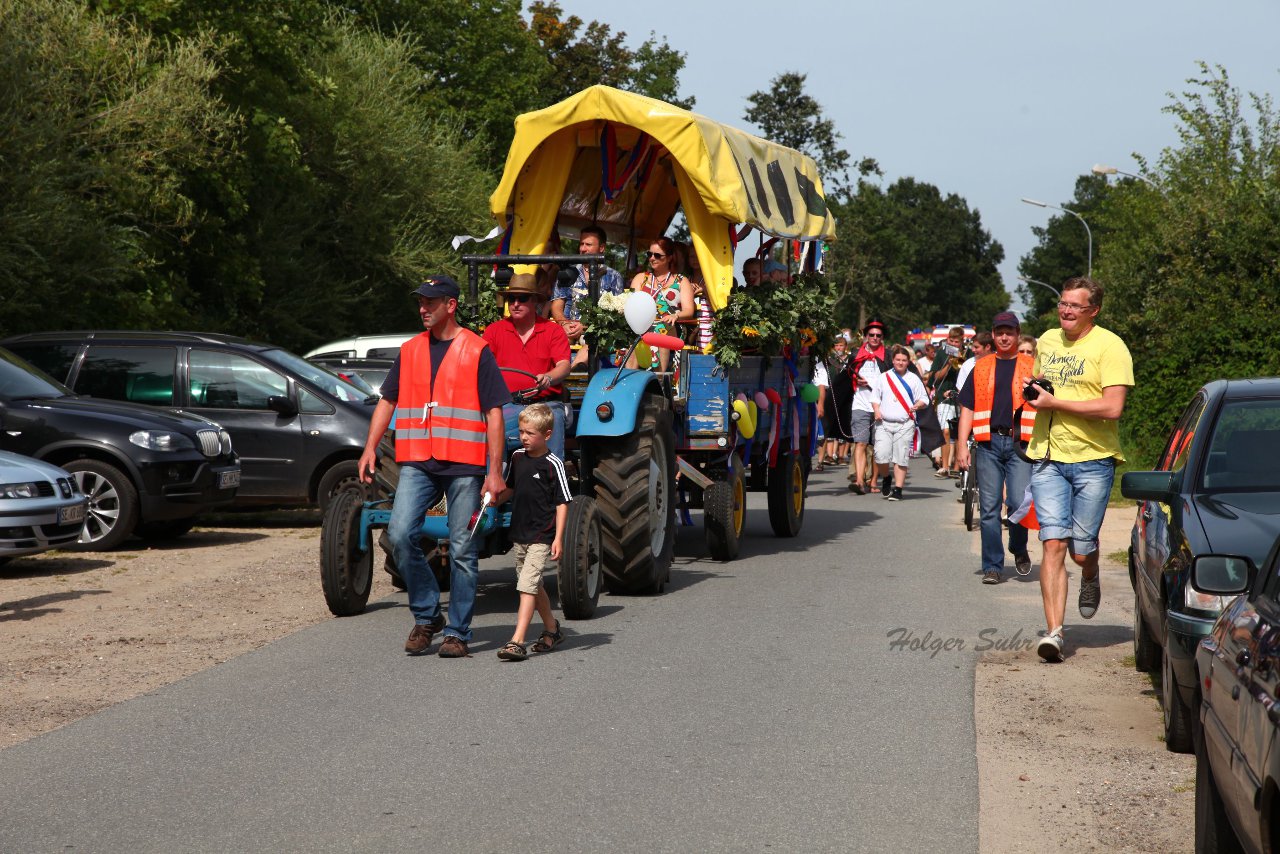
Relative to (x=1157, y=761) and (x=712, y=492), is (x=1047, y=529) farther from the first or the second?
(x=712, y=492)

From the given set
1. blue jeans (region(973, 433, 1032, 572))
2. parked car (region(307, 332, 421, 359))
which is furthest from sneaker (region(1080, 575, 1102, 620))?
parked car (region(307, 332, 421, 359))

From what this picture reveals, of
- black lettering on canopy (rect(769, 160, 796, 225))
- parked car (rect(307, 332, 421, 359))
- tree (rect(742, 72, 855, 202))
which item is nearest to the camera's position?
black lettering on canopy (rect(769, 160, 796, 225))

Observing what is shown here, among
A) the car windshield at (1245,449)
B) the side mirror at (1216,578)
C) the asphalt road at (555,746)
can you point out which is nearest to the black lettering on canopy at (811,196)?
the asphalt road at (555,746)

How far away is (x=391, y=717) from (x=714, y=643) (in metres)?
2.50

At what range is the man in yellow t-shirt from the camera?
8.56 m

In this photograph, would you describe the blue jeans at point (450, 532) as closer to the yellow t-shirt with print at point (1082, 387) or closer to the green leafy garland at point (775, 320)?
the yellow t-shirt with print at point (1082, 387)

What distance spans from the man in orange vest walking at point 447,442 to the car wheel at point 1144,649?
3.35 metres

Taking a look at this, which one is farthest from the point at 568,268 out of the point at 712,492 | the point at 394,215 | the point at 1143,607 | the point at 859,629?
the point at 394,215

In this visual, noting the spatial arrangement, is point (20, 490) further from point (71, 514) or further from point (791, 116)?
point (791, 116)

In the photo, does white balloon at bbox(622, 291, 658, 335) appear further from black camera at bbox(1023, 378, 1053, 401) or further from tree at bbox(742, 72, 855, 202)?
tree at bbox(742, 72, 855, 202)

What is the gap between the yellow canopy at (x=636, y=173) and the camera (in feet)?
39.9

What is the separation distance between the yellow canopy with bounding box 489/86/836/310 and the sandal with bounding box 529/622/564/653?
432 centimetres

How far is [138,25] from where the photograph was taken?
82.9 feet

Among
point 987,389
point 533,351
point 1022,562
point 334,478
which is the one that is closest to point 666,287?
point 533,351
